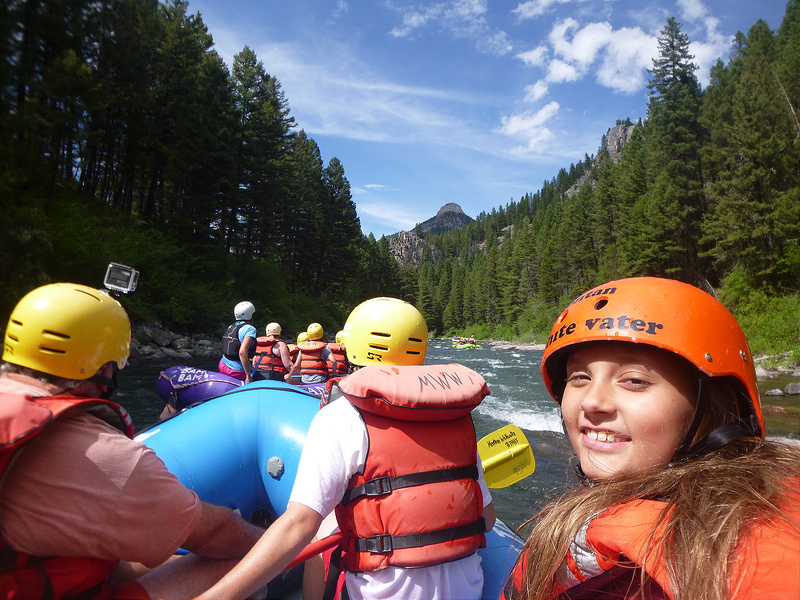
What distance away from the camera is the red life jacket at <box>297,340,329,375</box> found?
7996mm

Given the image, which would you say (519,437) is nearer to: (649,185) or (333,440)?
(333,440)

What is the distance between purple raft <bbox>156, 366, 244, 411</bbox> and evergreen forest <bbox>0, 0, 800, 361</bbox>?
7651 mm

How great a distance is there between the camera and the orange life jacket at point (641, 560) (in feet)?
2.46

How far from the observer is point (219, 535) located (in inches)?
69.1

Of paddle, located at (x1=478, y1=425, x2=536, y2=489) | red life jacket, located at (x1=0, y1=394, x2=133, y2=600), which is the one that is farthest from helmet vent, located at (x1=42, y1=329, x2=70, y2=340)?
paddle, located at (x1=478, y1=425, x2=536, y2=489)

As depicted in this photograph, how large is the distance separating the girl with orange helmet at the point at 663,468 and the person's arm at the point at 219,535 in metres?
1.17

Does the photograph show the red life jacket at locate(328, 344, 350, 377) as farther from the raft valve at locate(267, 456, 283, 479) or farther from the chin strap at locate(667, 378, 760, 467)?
the chin strap at locate(667, 378, 760, 467)

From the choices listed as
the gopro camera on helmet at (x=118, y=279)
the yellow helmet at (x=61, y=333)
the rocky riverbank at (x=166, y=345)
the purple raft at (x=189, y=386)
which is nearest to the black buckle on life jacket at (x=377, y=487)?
the yellow helmet at (x=61, y=333)

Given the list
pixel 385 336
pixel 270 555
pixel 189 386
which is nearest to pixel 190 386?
pixel 189 386

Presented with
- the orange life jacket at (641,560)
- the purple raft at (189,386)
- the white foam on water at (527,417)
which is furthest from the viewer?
the white foam on water at (527,417)

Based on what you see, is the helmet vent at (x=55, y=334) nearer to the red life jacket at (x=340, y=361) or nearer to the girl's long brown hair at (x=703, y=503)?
the girl's long brown hair at (x=703, y=503)

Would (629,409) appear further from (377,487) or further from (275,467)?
(275,467)

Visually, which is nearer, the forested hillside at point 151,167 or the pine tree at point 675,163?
the forested hillside at point 151,167

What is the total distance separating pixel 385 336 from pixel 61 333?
1.38 m
